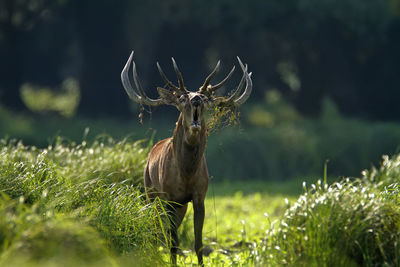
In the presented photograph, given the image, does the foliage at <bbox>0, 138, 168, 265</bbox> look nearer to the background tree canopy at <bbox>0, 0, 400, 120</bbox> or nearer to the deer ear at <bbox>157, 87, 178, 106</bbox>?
the deer ear at <bbox>157, 87, 178, 106</bbox>

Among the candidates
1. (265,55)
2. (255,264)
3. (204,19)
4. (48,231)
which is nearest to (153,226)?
(255,264)

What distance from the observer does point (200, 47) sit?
26.9 meters

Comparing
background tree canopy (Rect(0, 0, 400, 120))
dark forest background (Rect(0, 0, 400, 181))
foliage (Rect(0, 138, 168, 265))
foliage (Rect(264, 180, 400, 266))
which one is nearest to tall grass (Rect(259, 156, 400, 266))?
foliage (Rect(264, 180, 400, 266))

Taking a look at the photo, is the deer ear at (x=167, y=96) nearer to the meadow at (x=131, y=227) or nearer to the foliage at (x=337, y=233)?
the meadow at (x=131, y=227)

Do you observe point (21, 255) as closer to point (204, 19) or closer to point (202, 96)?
point (202, 96)

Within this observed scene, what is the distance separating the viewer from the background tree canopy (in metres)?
24.9

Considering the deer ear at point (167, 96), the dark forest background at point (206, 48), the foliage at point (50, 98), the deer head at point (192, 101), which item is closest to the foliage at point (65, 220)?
the deer head at point (192, 101)

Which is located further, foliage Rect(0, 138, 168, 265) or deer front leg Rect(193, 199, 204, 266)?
deer front leg Rect(193, 199, 204, 266)

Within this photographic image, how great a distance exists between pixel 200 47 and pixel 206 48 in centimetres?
43

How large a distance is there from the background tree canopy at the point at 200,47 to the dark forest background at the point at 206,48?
46mm

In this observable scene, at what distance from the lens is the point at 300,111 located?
27.2 metres

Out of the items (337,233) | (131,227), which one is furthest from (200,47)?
(337,233)

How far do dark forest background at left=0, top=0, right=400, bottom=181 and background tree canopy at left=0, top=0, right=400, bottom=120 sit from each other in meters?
0.05

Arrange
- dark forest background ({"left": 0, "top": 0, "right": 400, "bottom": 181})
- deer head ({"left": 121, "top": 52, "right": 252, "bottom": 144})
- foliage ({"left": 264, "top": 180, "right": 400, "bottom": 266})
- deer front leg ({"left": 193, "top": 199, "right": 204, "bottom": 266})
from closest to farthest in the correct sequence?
foliage ({"left": 264, "top": 180, "right": 400, "bottom": 266}), deer head ({"left": 121, "top": 52, "right": 252, "bottom": 144}), deer front leg ({"left": 193, "top": 199, "right": 204, "bottom": 266}), dark forest background ({"left": 0, "top": 0, "right": 400, "bottom": 181})
